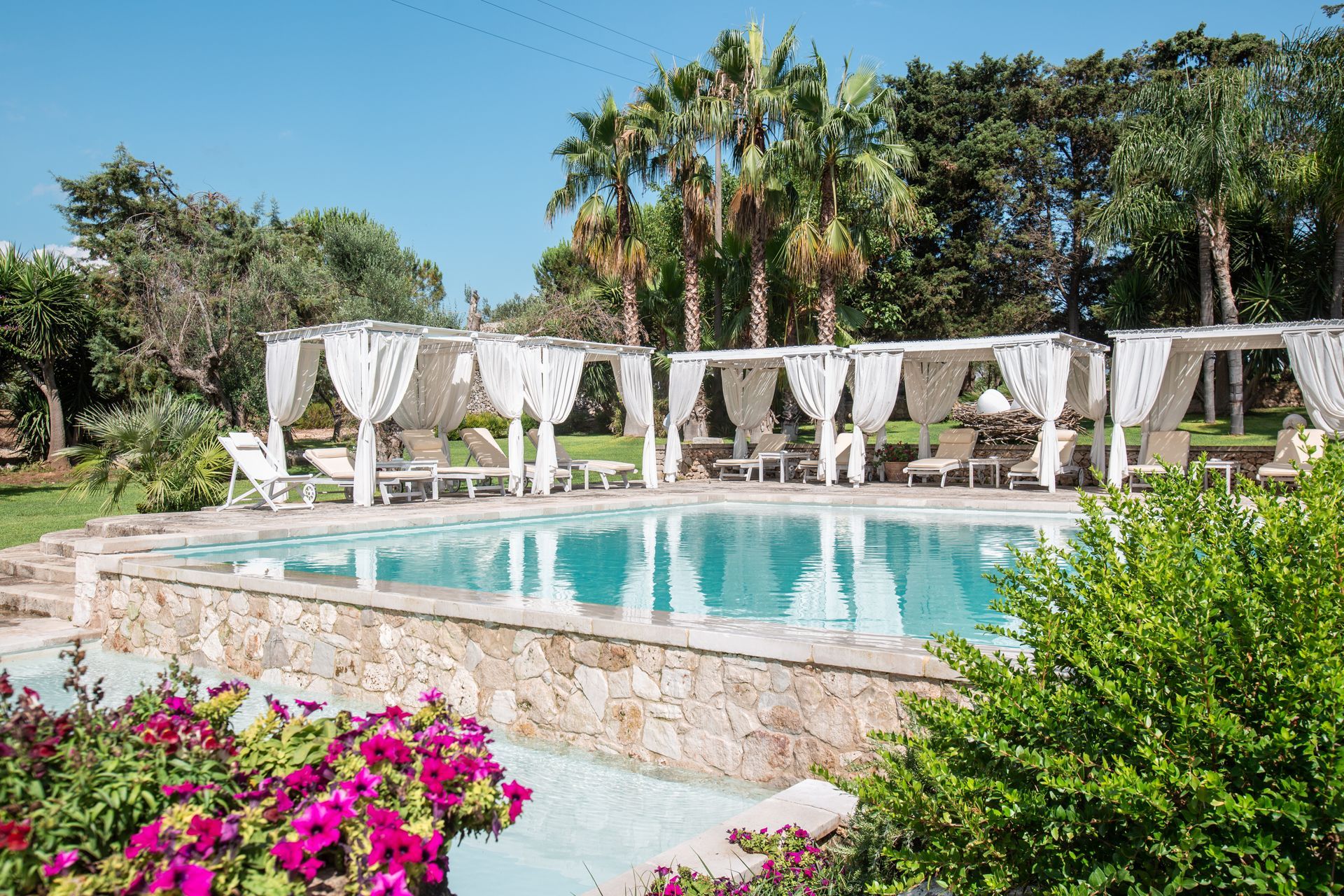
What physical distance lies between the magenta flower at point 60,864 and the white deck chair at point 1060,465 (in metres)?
13.8

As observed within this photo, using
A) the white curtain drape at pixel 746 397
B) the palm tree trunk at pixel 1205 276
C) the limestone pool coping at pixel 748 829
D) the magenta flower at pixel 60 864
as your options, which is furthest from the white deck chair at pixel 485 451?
the palm tree trunk at pixel 1205 276

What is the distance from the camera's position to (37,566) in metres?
8.16

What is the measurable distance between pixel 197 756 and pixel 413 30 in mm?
21028

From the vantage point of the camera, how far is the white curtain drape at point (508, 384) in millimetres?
12695

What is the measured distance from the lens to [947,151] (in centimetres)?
2584

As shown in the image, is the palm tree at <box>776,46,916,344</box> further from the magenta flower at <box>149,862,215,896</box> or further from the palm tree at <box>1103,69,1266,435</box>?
the magenta flower at <box>149,862,215,896</box>

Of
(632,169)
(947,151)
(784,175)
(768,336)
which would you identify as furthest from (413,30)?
(947,151)

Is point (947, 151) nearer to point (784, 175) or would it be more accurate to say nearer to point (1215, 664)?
point (784, 175)

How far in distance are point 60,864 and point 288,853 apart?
13.5 inches

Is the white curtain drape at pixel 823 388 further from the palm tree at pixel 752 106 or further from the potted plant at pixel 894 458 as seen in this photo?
the palm tree at pixel 752 106

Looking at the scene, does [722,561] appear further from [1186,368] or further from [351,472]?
[1186,368]

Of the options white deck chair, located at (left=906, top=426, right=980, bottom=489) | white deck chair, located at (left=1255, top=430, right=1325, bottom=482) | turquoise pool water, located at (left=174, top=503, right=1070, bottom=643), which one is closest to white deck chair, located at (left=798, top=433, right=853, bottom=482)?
white deck chair, located at (left=906, top=426, right=980, bottom=489)

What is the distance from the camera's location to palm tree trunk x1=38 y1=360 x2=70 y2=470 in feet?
55.8

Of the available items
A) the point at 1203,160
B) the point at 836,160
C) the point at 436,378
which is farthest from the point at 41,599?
the point at 1203,160
